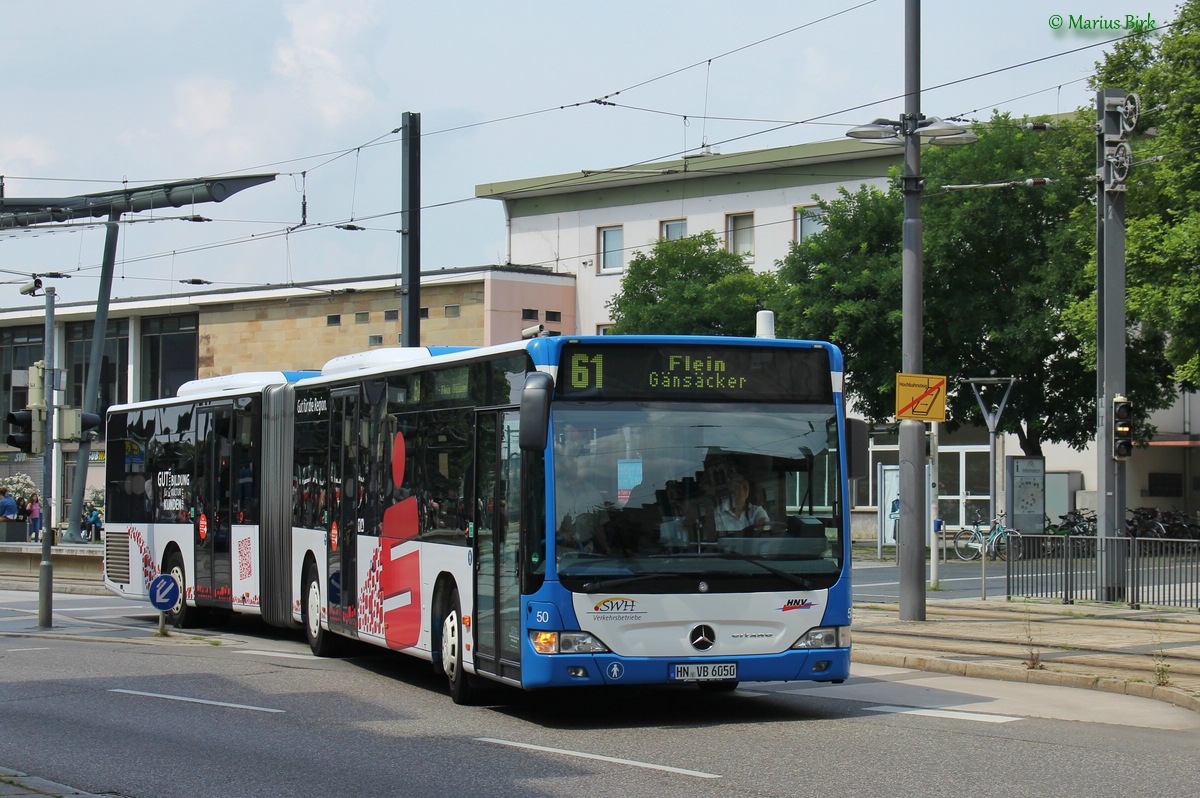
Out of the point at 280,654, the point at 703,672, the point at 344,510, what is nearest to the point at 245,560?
the point at 280,654

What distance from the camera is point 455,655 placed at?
12398 millimetres

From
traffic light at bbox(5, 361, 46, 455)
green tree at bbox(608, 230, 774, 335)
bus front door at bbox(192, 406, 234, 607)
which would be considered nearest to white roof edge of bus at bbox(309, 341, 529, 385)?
bus front door at bbox(192, 406, 234, 607)

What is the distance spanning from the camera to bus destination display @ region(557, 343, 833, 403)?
11133mm

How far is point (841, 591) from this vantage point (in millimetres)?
11312

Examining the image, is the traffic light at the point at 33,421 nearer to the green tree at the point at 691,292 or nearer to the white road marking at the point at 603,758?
the white road marking at the point at 603,758

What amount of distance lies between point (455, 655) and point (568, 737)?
6.86 feet

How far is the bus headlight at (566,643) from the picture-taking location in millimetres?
10734

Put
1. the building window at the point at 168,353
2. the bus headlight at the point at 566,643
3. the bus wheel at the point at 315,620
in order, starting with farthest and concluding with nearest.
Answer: the building window at the point at 168,353 < the bus wheel at the point at 315,620 < the bus headlight at the point at 566,643

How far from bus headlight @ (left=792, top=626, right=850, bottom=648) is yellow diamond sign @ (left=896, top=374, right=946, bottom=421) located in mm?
7496

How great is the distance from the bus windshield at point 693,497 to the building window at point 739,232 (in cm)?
4838

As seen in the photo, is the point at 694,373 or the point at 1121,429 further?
the point at 1121,429

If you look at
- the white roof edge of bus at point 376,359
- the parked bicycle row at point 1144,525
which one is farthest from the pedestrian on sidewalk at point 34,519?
the white roof edge of bus at point 376,359

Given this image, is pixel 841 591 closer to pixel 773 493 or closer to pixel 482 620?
pixel 773 493

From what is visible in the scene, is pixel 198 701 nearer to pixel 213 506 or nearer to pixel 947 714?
pixel 947 714
